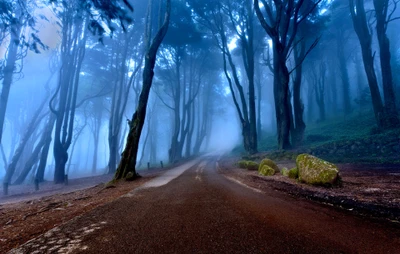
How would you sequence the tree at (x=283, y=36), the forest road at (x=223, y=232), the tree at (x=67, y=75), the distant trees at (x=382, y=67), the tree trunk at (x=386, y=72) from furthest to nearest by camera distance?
the tree at (x=67, y=75) → the distant trees at (x=382, y=67) → the tree trunk at (x=386, y=72) → the tree at (x=283, y=36) → the forest road at (x=223, y=232)

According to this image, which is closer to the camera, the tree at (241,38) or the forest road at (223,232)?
the forest road at (223,232)

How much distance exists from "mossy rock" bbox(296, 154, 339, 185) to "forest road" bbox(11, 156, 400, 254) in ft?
4.77

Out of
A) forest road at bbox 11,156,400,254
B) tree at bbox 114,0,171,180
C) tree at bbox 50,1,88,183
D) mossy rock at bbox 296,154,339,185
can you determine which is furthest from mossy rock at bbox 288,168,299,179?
tree at bbox 50,1,88,183

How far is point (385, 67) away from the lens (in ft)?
44.4

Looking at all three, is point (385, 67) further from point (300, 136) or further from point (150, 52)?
point (150, 52)

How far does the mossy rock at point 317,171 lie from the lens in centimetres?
446

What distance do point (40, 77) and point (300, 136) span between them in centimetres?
4022

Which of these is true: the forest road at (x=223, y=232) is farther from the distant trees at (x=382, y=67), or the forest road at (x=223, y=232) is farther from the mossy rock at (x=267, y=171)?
the distant trees at (x=382, y=67)

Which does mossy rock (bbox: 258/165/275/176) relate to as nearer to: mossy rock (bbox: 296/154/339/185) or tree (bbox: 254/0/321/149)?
mossy rock (bbox: 296/154/339/185)

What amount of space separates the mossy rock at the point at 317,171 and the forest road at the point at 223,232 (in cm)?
146

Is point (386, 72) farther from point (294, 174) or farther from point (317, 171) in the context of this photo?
point (317, 171)

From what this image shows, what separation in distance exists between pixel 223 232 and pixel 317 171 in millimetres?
3491

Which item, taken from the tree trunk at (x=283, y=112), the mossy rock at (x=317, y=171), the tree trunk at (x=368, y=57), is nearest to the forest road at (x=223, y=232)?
the mossy rock at (x=317, y=171)

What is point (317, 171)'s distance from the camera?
15.5 feet
